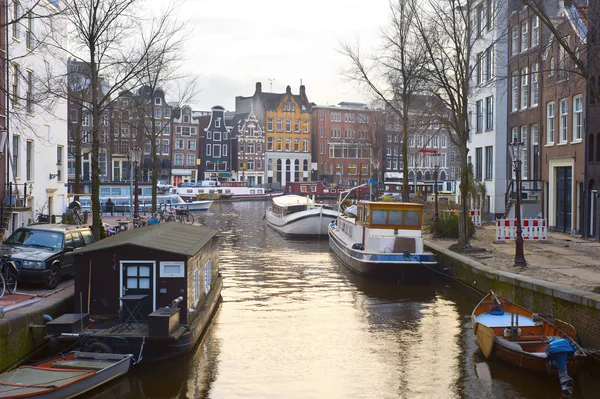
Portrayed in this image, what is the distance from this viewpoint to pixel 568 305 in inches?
615

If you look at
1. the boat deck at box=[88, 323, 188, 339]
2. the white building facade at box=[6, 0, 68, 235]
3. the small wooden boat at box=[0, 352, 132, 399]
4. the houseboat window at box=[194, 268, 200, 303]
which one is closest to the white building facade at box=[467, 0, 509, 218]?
the white building facade at box=[6, 0, 68, 235]

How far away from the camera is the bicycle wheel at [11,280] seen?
16.9m

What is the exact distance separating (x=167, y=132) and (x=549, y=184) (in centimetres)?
7060

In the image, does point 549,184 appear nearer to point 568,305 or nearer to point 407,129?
point 407,129

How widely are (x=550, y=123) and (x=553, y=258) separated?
12.6m

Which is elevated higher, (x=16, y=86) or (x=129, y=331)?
(x=16, y=86)

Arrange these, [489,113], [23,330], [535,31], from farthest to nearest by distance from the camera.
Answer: [489,113], [535,31], [23,330]

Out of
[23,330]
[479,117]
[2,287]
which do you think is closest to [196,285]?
[23,330]

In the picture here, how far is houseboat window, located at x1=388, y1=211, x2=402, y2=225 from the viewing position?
87.6 feet

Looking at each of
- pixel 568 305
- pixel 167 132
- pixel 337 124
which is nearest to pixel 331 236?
pixel 568 305

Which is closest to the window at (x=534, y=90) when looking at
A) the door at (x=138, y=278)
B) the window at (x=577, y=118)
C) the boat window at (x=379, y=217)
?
the window at (x=577, y=118)

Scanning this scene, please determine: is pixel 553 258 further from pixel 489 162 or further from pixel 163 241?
pixel 489 162

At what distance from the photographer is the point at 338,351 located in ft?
52.9

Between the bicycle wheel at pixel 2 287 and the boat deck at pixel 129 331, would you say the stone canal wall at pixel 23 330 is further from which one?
the boat deck at pixel 129 331
